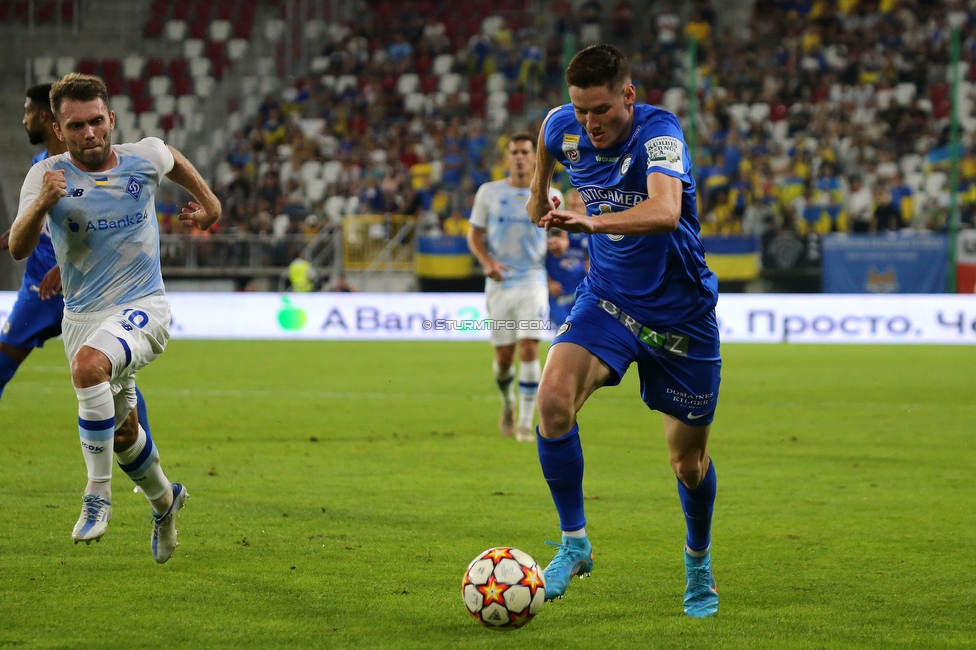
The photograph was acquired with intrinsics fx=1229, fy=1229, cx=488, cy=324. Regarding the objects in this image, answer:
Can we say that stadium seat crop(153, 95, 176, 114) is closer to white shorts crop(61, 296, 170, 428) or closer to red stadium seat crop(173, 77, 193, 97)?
red stadium seat crop(173, 77, 193, 97)

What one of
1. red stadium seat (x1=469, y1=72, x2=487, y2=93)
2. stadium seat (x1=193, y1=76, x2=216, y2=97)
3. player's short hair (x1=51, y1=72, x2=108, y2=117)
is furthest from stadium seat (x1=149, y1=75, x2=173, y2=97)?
player's short hair (x1=51, y1=72, x2=108, y2=117)

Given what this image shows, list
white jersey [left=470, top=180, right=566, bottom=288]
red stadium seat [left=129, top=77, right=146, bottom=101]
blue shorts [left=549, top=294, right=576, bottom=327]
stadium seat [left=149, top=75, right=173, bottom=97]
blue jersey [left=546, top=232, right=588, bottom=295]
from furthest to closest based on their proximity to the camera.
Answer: stadium seat [left=149, top=75, right=173, bottom=97]
red stadium seat [left=129, top=77, right=146, bottom=101]
blue shorts [left=549, top=294, right=576, bottom=327]
blue jersey [left=546, top=232, right=588, bottom=295]
white jersey [left=470, top=180, right=566, bottom=288]

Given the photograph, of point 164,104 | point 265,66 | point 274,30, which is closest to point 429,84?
point 265,66

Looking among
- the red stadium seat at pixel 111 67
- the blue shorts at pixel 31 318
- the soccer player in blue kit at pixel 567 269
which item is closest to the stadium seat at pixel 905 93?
the soccer player in blue kit at pixel 567 269

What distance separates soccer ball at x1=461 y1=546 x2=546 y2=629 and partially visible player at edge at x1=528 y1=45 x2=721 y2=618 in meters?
0.13

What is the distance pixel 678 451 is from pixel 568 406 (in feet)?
1.68

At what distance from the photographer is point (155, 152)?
18.8 feet

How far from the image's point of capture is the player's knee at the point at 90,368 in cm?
511

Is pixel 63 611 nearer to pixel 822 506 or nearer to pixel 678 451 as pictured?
pixel 678 451

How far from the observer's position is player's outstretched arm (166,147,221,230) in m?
5.87

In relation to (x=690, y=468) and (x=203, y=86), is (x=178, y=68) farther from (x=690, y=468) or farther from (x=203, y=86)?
(x=690, y=468)

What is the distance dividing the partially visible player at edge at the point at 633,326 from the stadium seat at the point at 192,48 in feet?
82.1

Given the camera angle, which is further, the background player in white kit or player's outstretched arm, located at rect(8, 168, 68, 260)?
the background player in white kit

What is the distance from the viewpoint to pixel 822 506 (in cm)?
695
